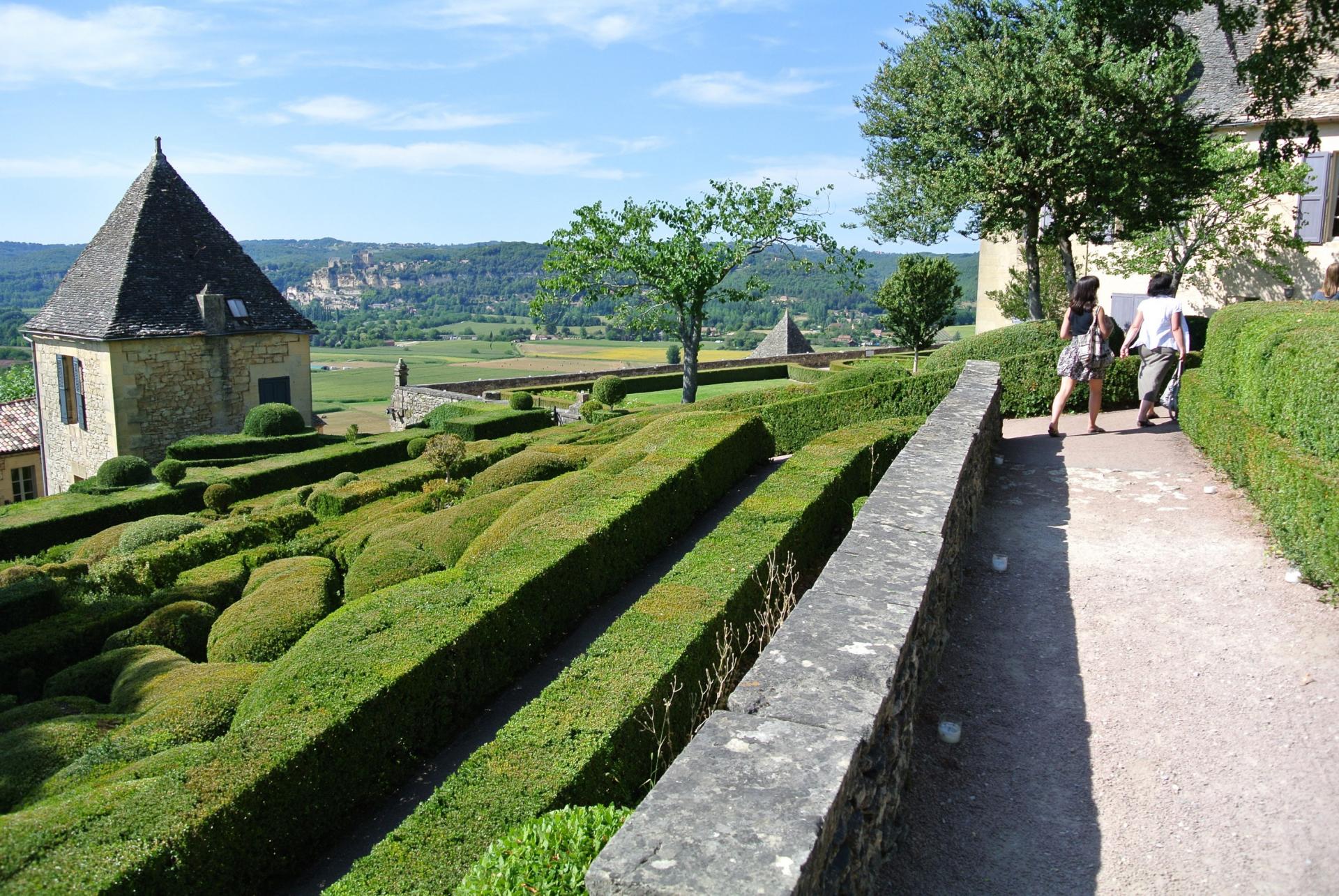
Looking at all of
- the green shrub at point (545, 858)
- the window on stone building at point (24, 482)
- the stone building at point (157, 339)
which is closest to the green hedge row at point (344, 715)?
the green shrub at point (545, 858)

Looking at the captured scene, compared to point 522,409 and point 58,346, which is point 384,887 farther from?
point 58,346

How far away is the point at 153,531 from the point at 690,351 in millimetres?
15842

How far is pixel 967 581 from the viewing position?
6441 millimetres

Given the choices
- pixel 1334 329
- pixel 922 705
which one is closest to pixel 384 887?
pixel 922 705

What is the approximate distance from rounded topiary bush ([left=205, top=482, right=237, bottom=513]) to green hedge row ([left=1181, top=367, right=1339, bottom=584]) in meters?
17.2

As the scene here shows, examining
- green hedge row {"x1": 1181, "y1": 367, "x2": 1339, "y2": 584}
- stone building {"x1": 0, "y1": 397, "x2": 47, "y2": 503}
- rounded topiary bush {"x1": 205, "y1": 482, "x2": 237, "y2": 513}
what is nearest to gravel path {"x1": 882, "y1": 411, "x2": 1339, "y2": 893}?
green hedge row {"x1": 1181, "y1": 367, "x2": 1339, "y2": 584}

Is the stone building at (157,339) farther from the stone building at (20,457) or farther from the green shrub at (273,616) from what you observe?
the green shrub at (273,616)

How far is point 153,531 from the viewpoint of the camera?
15.4 metres

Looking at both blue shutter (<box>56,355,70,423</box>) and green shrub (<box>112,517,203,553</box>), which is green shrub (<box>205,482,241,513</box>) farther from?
blue shutter (<box>56,355,70,423</box>)

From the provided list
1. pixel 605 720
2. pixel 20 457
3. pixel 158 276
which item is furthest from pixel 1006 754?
pixel 20 457

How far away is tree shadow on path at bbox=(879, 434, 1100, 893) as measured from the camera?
11.9 feet

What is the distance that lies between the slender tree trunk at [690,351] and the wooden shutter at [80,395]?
1757cm

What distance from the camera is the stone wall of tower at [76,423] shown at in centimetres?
2558

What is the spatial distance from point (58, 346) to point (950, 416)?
28.1m
